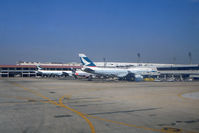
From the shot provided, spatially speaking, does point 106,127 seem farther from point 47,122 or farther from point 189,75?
point 189,75

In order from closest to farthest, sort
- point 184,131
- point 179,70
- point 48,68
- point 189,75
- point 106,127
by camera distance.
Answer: point 184,131 → point 106,127 → point 189,75 → point 179,70 → point 48,68

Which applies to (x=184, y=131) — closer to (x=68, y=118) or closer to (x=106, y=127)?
(x=106, y=127)

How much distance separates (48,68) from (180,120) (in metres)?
124

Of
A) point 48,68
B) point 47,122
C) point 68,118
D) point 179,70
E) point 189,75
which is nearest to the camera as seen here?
point 47,122

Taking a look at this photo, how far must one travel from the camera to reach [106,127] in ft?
35.7

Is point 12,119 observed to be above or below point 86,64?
below

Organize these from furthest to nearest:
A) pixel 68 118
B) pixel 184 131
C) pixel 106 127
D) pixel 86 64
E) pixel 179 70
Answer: pixel 179 70, pixel 86 64, pixel 68 118, pixel 106 127, pixel 184 131

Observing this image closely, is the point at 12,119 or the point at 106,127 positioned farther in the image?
the point at 12,119

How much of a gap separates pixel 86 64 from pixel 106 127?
58.3 meters

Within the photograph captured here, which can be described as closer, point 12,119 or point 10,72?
point 12,119

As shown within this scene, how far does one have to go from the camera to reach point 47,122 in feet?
39.0

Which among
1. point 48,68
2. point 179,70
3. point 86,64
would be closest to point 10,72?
point 48,68

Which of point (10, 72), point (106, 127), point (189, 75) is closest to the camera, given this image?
point (106, 127)

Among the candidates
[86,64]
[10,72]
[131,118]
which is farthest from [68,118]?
[10,72]
